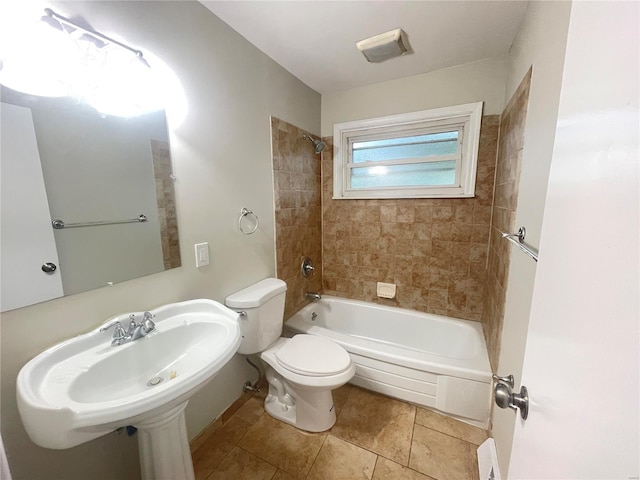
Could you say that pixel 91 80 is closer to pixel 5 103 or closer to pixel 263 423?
pixel 5 103

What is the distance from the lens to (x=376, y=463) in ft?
4.31

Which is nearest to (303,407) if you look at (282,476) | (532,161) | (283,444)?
(283,444)

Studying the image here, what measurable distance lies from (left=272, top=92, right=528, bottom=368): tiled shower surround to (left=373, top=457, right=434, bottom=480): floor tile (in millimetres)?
762

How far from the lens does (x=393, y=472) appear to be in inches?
50.0

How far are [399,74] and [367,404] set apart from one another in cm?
243

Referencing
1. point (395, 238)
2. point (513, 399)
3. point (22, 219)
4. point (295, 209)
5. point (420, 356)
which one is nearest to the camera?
point (513, 399)

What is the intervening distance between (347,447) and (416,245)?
1500 millimetres

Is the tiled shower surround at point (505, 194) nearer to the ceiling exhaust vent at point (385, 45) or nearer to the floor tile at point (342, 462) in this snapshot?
the ceiling exhaust vent at point (385, 45)

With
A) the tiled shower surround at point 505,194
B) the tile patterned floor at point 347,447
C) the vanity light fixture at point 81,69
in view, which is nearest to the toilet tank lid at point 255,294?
the tile patterned floor at point 347,447

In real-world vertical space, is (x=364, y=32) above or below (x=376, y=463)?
above

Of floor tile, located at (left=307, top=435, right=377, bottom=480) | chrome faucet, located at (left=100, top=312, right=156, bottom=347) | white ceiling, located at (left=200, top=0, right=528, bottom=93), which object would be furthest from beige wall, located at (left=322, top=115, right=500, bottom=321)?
chrome faucet, located at (left=100, top=312, right=156, bottom=347)

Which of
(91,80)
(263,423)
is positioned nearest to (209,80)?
(91,80)

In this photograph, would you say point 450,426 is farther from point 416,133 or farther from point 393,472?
point 416,133

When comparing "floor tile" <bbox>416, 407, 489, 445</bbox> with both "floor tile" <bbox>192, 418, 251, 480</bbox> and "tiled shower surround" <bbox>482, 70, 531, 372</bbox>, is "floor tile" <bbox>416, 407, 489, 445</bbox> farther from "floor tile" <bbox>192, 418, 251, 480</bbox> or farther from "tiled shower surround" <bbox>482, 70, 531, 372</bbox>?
"floor tile" <bbox>192, 418, 251, 480</bbox>
